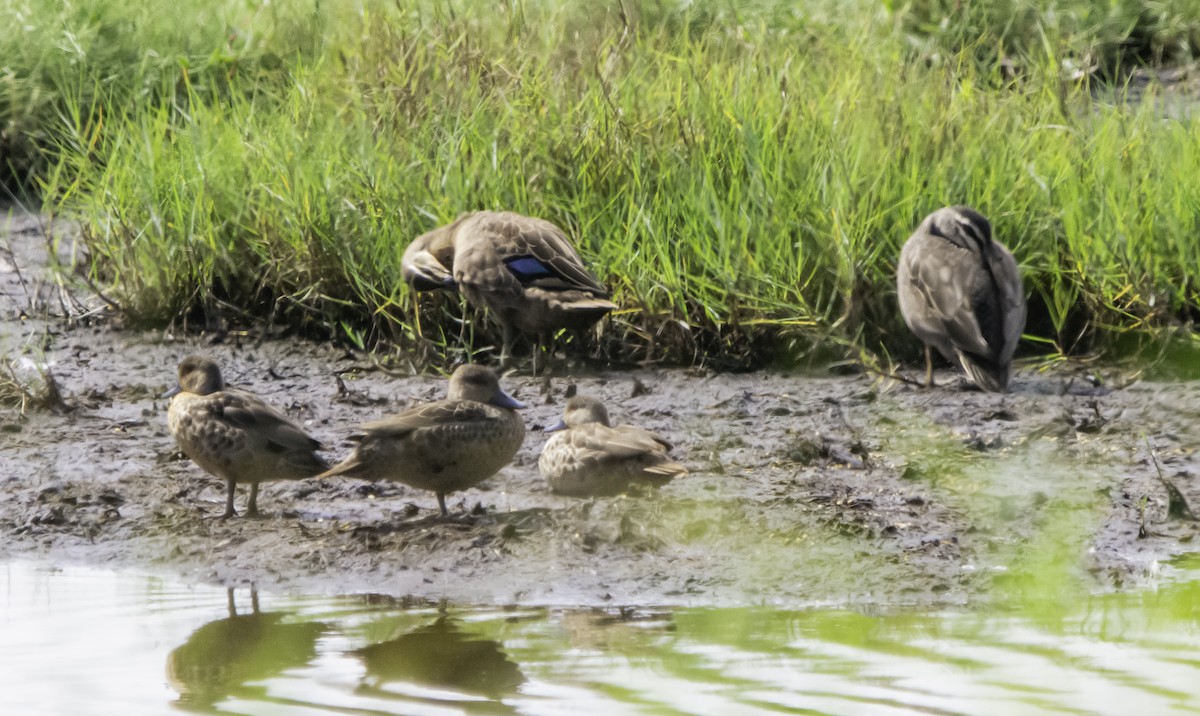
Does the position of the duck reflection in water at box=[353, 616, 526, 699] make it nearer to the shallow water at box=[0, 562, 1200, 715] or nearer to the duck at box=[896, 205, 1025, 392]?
the shallow water at box=[0, 562, 1200, 715]

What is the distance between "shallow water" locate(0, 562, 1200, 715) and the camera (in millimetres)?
3951

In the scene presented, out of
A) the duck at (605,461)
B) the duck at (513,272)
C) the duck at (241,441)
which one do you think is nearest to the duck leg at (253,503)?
the duck at (241,441)

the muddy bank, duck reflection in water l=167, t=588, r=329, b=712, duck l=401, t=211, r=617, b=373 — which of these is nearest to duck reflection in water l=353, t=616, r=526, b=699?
duck reflection in water l=167, t=588, r=329, b=712

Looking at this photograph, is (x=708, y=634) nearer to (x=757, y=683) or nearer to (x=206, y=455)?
(x=757, y=683)

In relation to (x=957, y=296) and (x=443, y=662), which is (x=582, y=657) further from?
(x=957, y=296)

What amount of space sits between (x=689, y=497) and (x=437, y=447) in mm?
889

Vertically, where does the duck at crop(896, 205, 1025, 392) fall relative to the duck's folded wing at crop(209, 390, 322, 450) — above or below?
above

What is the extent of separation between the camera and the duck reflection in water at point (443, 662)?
4.18m

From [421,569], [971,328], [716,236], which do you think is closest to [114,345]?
[716,236]

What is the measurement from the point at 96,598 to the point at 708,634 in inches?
71.7

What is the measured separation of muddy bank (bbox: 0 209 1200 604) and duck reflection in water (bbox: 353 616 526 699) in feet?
1.20

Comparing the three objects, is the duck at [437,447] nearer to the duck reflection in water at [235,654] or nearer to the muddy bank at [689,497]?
the muddy bank at [689,497]

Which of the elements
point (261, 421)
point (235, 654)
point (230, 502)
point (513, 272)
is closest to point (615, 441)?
point (261, 421)

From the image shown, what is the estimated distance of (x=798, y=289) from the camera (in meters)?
7.02
